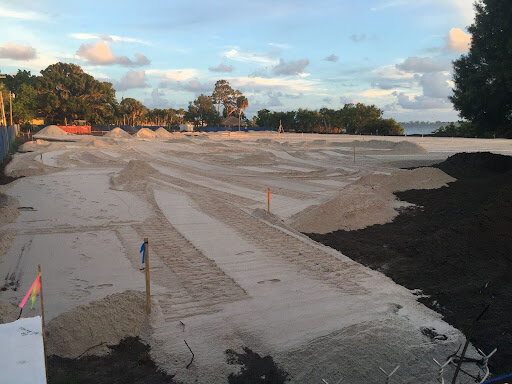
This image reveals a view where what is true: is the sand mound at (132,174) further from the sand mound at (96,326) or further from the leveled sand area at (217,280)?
the sand mound at (96,326)

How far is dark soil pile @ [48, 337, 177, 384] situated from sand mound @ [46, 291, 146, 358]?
165 millimetres

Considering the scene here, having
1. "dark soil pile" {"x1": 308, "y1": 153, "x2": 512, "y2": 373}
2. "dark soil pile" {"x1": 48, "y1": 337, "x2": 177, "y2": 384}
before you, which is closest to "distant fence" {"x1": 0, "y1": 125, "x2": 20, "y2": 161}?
"dark soil pile" {"x1": 308, "y1": 153, "x2": 512, "y2": 373}

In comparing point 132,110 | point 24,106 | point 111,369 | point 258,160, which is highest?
point 132,110

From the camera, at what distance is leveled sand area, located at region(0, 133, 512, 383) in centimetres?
561

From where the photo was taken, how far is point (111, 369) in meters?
5.25

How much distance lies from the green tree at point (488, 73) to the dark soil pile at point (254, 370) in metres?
17.4

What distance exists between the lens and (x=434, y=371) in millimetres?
5273

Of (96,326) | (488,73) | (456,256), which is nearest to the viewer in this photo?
(96,326)

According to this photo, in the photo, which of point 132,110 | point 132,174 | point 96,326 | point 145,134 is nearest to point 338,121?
point 145,134

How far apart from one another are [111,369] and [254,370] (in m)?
1.87

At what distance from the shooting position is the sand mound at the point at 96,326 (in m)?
5.62

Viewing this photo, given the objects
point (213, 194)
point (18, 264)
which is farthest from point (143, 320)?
point (213, 194)

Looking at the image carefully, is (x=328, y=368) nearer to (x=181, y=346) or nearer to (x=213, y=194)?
(x=181, y=346)

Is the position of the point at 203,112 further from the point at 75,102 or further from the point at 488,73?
the point at 488,73
